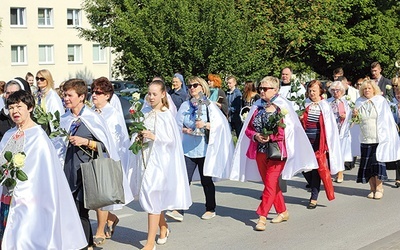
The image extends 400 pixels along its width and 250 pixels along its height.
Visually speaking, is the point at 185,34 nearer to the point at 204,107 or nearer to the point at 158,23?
the point at 158,23

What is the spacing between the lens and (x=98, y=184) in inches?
288

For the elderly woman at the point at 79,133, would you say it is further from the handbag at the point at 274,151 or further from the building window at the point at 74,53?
the building window at the point at 74,53

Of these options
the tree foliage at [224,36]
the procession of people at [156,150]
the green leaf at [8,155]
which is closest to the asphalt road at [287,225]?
the procession of people at [156,150]

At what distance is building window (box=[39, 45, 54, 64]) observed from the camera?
5643 centimetres

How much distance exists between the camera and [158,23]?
64.8 ft

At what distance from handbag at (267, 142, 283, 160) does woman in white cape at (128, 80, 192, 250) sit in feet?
4.53

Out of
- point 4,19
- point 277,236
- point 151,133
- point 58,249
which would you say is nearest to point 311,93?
point 277,236

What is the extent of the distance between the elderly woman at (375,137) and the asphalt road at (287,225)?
0.34 m

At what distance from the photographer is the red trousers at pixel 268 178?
936 centimetres

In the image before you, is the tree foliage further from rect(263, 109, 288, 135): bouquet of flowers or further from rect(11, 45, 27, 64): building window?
rect(11, 45, 27, 64): building window

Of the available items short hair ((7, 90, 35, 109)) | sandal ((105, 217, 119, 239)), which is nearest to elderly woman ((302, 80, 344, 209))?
sandal ((105, 217, 119, 239))

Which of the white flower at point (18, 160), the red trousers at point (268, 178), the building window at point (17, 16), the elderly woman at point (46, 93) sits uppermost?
the building window at point (17, 16)

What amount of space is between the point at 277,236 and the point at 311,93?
271cm

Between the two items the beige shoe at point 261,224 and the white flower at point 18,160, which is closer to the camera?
the white flower at point 18,160
